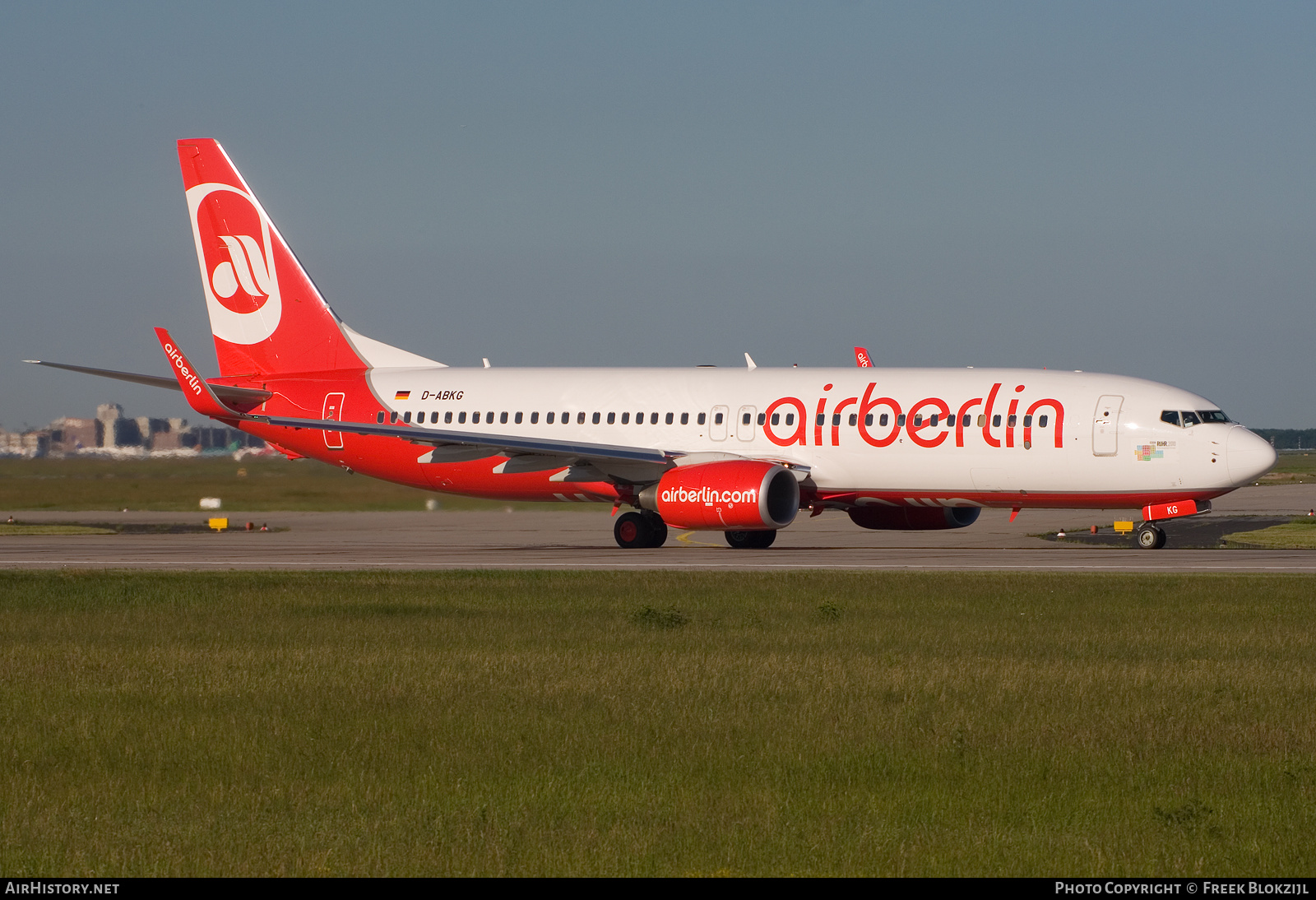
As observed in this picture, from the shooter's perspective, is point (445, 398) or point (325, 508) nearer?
point (445, 398)

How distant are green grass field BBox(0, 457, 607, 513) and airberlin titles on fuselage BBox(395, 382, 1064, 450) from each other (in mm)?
11145

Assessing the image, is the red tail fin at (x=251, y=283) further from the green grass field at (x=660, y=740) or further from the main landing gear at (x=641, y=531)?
the green grass field at (x=660, y=740)

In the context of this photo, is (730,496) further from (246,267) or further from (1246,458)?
(246,267)

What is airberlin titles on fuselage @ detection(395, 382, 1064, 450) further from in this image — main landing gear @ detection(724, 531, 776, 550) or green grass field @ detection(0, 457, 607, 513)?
green grass field @ detection(0, 457, 607, 513)

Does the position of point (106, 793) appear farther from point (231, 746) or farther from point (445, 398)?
point (445, 398)

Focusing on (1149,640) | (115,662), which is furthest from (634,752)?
(1149,640)

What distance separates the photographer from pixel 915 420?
103ft

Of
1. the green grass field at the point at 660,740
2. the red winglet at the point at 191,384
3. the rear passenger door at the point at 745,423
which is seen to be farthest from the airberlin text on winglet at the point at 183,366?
the green grass field at the point at 660,740

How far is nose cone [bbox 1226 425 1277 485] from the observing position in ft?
97.8

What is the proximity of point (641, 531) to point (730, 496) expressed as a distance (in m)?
4.22

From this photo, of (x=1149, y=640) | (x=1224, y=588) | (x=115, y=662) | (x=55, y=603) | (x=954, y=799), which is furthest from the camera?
(x=1224, y=588)
